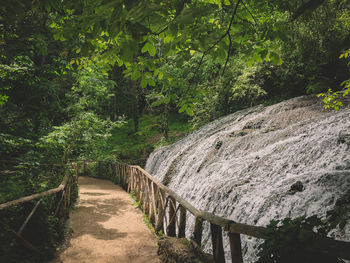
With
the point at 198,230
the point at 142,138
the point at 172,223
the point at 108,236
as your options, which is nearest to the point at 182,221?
the point at 172,223

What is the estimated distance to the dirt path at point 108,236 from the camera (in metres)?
4.66

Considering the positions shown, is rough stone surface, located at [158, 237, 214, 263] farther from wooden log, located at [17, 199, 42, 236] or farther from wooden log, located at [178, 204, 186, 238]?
wooden log, located at [17, 199, 42, 236]

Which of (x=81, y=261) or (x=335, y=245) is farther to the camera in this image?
(x=81, y=261)

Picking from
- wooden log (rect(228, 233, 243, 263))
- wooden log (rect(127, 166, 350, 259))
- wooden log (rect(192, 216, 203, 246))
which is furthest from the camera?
wooden log (rect(192, 216, 203, 246))

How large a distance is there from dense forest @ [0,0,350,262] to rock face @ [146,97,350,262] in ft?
3.07

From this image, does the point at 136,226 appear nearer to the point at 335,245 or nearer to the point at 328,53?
the point at 335,245

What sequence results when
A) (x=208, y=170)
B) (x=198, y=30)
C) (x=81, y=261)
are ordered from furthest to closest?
(x=208, y=170), (x=81, y=261), (x=198, y=30)

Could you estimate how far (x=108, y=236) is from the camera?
18.7 ft

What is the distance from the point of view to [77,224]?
6.43 m

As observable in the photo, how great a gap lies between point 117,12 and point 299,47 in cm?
884

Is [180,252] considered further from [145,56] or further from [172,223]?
[145,56]

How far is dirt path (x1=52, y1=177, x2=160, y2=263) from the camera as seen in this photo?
4.66 m

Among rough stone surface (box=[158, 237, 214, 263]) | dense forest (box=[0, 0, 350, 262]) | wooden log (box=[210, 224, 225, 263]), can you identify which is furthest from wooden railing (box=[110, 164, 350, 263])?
dense forest (box=[0, 0, 350, 262])

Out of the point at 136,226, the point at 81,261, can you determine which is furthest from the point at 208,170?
the point at 81,261
